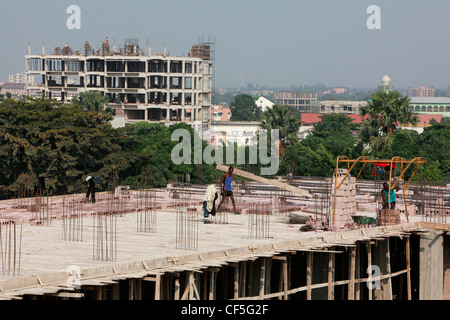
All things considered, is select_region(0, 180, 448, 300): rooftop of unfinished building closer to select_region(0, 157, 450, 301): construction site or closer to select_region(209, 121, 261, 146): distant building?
select_region(0, 157, 450, 301): construction site

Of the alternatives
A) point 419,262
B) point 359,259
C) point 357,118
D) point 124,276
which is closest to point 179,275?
point 124,276

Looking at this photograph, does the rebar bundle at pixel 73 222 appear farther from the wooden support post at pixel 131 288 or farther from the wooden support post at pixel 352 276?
the wooden support post at pixel 352 276

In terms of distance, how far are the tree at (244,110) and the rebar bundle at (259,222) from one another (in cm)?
12729

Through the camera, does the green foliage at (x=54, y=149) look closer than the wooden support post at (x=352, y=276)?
No

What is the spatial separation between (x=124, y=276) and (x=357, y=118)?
336 feet

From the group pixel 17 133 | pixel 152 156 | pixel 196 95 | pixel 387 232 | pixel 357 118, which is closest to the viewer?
pixel 387 232

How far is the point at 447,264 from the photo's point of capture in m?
20.7

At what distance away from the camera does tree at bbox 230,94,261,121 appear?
15075 centimetres

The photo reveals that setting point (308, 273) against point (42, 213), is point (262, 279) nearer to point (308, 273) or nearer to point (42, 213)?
point (308, 273)

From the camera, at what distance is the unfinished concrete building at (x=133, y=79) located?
7931 cm

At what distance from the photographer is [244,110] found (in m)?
152

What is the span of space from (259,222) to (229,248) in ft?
13.3

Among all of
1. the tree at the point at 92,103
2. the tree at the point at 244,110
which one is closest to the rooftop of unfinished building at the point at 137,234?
the tree at the point at 92,103
